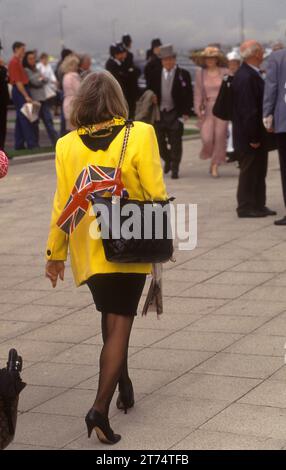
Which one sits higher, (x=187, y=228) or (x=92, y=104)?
(x=92, y=104)

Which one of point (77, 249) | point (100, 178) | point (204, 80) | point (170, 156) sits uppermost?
point (100, 178)

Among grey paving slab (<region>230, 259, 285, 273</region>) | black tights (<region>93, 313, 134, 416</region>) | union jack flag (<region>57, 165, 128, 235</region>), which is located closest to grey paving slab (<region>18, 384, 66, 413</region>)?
black tights (<region>93, 313, 134, 416</region>)

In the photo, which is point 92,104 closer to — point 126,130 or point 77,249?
point 126,130

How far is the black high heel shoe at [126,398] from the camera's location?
20.0 ft

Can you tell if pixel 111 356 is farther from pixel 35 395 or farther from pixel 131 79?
pixel 131 79

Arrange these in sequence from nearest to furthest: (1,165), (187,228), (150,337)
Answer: (1,165) → (150,337) → (187,228)

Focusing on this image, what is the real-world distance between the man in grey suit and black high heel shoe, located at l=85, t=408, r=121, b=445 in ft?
22.1

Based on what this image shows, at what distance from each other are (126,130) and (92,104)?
205 millimetres

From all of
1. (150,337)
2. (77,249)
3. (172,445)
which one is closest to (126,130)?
(77,249)

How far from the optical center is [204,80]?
1709 centimetres

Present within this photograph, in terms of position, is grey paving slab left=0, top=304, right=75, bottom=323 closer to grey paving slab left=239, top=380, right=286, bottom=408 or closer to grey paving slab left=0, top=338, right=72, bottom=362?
grey paving slab left=0, top=338, right=72, bottom=362

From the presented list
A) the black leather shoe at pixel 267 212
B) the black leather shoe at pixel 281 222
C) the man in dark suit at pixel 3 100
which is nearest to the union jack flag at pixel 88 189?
the black leather shoe at pixel 281 222

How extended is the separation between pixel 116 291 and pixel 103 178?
53 cm

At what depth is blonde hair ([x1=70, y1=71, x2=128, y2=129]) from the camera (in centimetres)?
579
